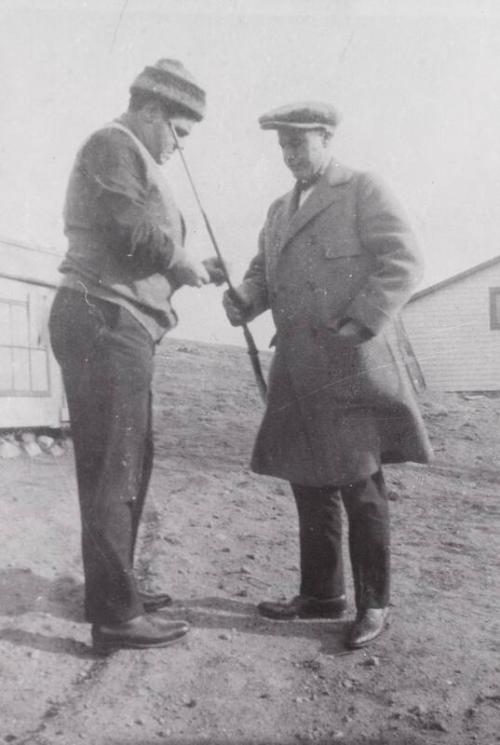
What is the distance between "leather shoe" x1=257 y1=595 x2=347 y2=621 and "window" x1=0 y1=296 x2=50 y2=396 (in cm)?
420

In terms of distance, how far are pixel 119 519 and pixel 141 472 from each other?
25 cm

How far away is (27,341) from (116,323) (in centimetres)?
459

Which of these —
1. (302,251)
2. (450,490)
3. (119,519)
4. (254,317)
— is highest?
(302,251)

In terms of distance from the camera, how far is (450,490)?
6789 mm

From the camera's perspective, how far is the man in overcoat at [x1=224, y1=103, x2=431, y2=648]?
10.4ft

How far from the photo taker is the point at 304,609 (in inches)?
132

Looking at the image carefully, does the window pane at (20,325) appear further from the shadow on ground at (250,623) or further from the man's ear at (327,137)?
the man's ear at (327,137)

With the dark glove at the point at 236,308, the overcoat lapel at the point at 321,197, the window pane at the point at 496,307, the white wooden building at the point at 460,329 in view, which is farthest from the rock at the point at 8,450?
the window pane at the point at 496,307

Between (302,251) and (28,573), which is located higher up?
(302,251)

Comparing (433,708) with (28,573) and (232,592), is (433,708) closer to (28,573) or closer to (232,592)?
(232,592)

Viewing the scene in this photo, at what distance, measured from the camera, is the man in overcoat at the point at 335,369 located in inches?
124

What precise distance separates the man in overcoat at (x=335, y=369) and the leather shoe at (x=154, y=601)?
15.7 inches

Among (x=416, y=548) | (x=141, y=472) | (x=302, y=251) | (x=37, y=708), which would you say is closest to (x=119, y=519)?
(x=141, y=472)

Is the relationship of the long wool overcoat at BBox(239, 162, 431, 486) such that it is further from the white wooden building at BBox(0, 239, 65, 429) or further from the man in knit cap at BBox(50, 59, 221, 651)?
the white wooden building at BBox(0, 239, 65, 429)
